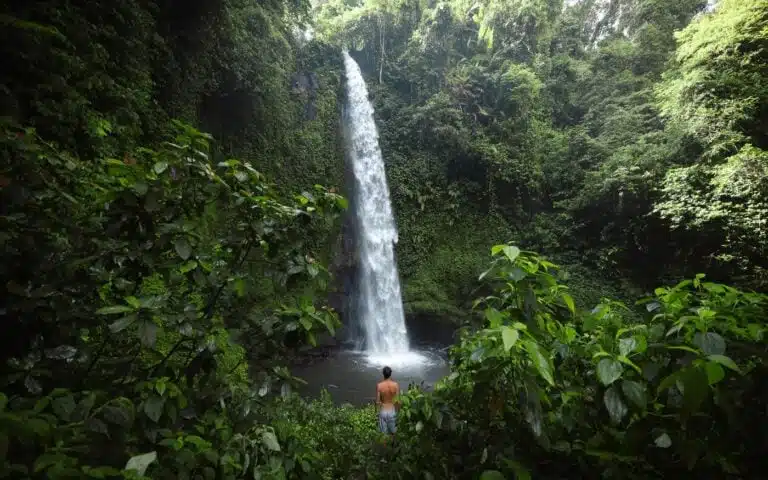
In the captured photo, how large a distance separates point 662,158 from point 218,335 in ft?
43.2

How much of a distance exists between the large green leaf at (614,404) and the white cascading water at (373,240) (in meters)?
9.65

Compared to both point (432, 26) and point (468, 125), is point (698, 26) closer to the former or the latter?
point (468, 125)

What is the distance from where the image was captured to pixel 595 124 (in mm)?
15242

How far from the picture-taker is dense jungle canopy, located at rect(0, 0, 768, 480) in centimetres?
119

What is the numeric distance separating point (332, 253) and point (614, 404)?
11179 mm

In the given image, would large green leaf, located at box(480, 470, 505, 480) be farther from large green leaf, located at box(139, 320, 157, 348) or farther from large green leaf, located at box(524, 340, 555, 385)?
large green leaf, located at box(139, 320, 157, 348)

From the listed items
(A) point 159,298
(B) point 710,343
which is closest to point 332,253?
(A) point 159,298

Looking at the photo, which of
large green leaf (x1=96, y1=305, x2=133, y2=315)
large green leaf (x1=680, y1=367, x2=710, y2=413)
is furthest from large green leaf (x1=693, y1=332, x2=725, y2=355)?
large green leaf (x1=96, y1=305, x2=133, y2=315)

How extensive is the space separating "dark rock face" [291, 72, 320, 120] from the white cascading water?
74.4 inches

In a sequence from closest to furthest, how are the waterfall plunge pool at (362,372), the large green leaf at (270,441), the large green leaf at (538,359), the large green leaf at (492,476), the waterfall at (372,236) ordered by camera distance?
the large green leaf at (538,359), the large green leaf at (492,476), the large green leaf at (270,441), the waterfall plunge pool at (362,372), the waterfall at (372,236)

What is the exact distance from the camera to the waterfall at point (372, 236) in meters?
12.1

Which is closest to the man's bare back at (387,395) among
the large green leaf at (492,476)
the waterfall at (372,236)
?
the large green leaf at (492,476)

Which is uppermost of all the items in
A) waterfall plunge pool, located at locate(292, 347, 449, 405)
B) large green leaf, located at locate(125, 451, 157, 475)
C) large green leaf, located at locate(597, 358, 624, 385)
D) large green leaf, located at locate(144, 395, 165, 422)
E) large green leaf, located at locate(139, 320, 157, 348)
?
large green leaf, located at locate(139, 320, 157, 348)

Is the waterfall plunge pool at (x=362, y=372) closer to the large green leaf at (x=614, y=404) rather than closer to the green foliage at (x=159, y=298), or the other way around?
the green foliage at (x=159, y=298)
